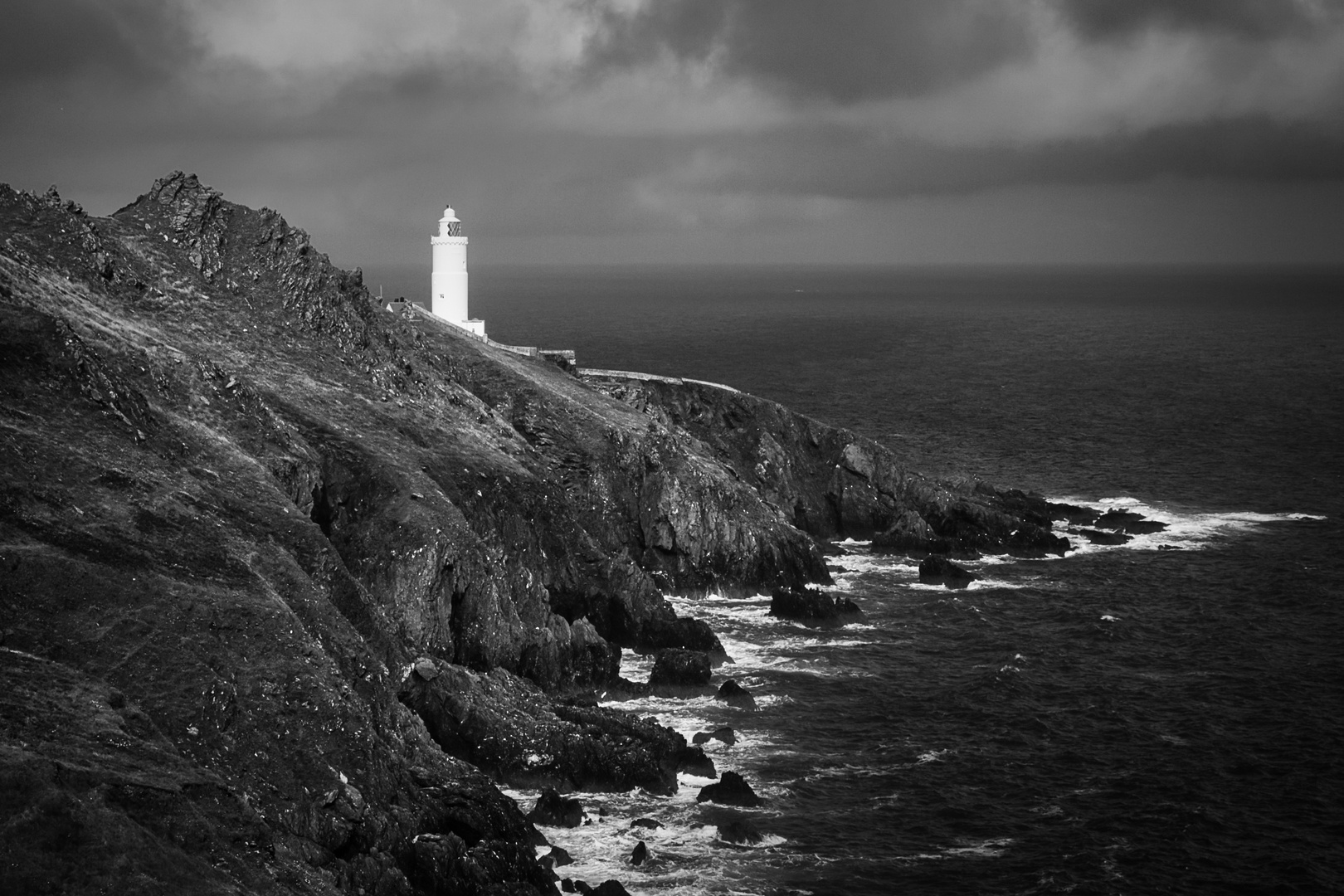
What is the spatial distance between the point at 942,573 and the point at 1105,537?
1702 centimetres

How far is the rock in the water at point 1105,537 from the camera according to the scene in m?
96.6

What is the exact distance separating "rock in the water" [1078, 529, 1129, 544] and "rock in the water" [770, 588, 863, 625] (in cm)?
2681

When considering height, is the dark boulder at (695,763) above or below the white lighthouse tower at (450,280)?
below

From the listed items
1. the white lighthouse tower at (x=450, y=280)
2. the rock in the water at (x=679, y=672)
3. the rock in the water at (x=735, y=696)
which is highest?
the white lighthouse tower at (x=450, y=280)

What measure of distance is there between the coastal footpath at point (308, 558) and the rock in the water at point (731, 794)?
1441mm

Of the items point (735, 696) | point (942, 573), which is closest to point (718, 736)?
point (735, 696)

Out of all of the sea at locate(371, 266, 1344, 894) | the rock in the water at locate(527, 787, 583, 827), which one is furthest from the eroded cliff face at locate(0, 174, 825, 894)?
the sea at locate(371, 266, 1344, 894)

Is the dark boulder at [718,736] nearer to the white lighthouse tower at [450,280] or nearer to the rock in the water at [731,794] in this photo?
the rock in the water at [731,794]

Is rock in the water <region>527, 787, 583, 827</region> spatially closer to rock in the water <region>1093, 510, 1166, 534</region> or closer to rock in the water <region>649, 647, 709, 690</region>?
rock in the water <region>649, 647, 709, 690</region>

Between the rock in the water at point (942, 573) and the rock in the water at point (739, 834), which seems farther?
the rock in the water at point (942, 573)

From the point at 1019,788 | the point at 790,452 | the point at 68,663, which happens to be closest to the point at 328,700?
the point at 68,663

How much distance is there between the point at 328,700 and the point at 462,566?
60.1 ft

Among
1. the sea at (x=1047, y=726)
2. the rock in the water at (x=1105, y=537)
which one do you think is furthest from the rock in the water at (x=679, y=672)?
the rock in the water at (x=1105, y=537)

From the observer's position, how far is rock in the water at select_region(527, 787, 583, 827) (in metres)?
49.9
